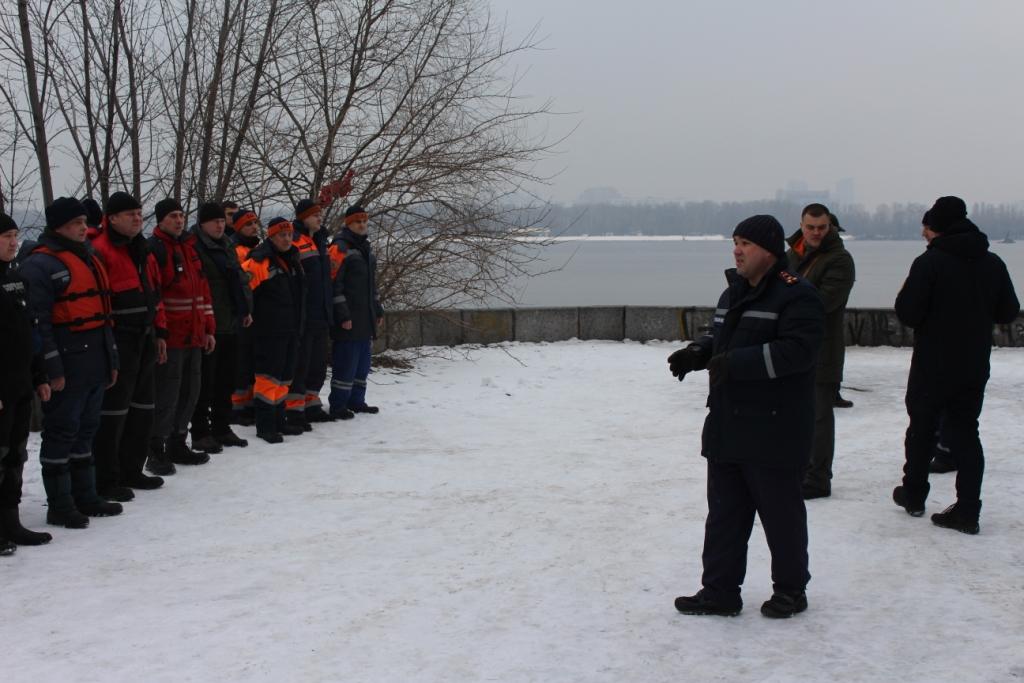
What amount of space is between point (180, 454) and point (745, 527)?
173 inches

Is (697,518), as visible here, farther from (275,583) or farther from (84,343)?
(84,343)

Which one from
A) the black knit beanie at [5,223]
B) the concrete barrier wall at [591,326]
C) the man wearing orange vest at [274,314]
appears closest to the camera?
the black knit beanie at [5,223]

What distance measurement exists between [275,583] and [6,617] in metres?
1.14

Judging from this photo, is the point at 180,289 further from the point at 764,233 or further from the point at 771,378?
the point at 771,378

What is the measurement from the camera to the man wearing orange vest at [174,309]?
23.9 feet

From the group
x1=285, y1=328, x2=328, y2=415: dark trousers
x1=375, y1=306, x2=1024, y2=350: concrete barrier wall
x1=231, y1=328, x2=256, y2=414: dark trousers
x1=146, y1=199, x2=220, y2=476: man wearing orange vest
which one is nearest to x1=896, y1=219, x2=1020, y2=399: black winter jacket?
x1=146, y1=199, x2=220, y2=476: man wearing orange vest

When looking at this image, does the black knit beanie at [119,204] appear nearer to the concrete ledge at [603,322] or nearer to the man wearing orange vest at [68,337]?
the man wearing orange vest at [68,337]

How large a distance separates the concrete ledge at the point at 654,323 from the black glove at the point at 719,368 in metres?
10.5

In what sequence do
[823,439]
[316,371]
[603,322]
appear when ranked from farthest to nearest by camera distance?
[603,322], [316,371], [823,439]

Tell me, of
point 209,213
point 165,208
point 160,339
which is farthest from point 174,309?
point 209,213

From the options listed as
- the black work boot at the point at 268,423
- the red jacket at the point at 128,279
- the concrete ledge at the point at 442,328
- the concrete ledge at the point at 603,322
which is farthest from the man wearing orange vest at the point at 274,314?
the concrete ledge at the point at 603,322

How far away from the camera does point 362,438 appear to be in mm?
8797

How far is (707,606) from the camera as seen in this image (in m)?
4.75

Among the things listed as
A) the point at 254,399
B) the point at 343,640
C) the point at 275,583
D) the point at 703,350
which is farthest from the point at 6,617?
the point at 254,399
